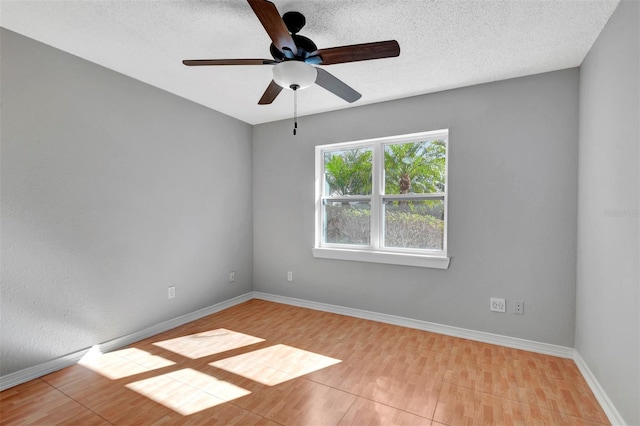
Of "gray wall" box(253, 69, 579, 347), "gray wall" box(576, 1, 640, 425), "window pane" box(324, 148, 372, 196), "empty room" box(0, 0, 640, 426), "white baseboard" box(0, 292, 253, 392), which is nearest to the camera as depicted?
"gray wall" box(576, 1, 640, 425)

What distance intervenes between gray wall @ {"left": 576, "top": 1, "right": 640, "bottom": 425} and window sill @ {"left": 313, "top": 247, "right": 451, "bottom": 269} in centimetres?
109

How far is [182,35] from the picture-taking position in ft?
6.63

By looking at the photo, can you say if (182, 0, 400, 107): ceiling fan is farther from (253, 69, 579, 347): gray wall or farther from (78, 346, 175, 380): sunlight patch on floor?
(78, 346, 175, 380): sunlight patch on floor

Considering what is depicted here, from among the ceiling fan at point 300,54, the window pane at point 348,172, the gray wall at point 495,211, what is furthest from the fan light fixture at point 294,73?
the window pane at point 348,172

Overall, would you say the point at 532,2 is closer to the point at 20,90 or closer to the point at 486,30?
the point at 486,30

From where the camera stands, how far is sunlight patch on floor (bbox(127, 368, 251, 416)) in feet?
6.06

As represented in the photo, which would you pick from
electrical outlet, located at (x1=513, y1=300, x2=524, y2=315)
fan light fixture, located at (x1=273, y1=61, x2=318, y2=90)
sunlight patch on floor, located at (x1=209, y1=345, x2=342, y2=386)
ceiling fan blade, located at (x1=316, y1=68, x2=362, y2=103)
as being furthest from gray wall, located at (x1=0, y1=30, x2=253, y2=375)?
electrical outlet, located at (x1=513, y1=300, x2=524, y2=315)

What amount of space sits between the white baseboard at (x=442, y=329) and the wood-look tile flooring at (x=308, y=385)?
8 centimetres

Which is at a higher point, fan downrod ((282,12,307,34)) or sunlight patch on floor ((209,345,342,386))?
fan downrod ((282,12,307,34))

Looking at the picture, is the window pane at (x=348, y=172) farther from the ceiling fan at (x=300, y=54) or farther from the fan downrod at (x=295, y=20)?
the fan downrod at (x=295, y=20)

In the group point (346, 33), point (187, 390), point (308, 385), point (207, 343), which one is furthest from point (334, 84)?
point (207, 343)

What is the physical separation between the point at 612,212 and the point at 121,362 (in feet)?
11.9

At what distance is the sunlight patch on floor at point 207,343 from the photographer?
255 centimetres

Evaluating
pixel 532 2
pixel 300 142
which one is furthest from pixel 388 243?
pixel 532 2
